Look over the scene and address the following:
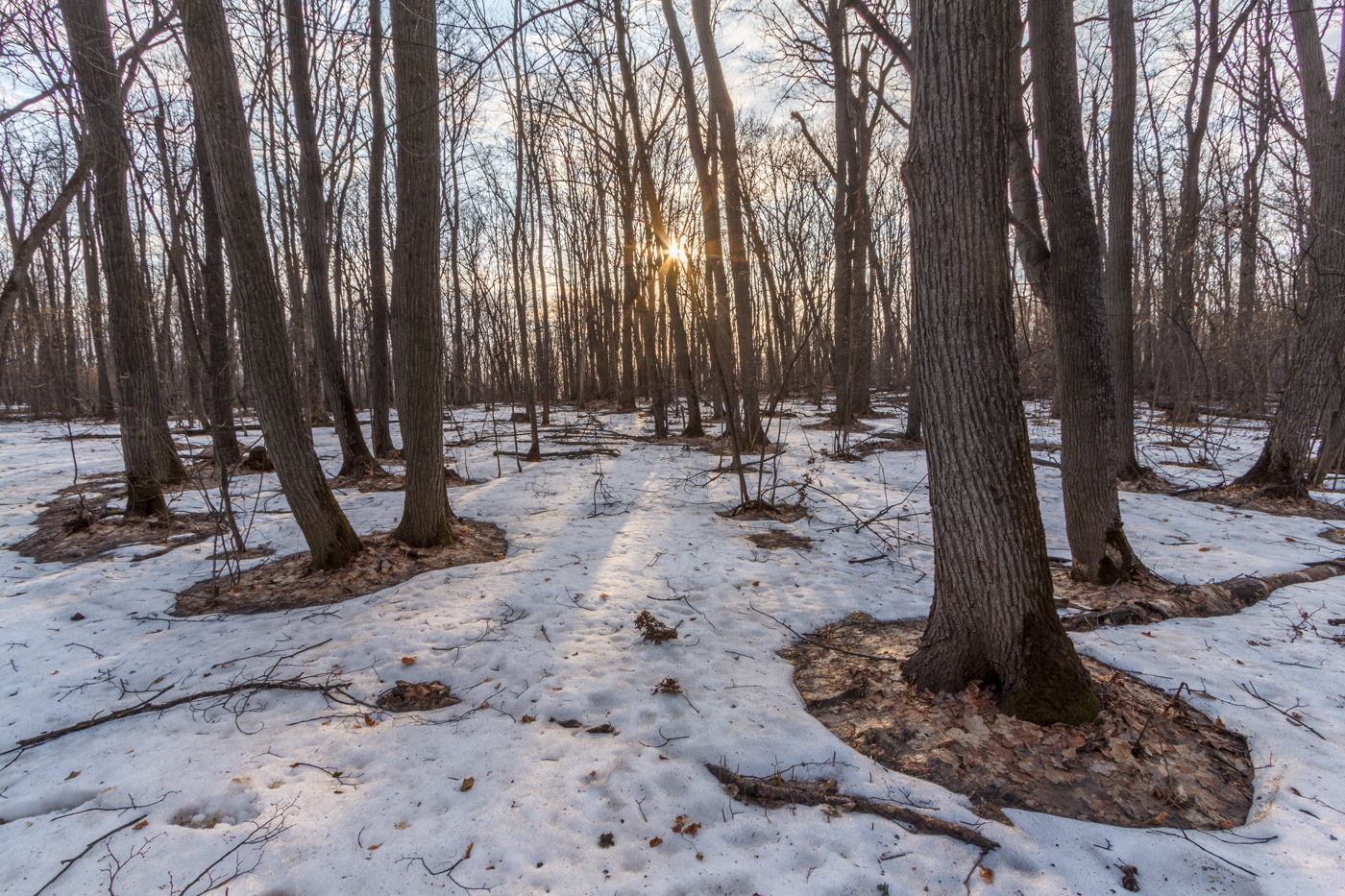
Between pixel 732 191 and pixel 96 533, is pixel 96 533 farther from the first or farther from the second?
pixel 732 191

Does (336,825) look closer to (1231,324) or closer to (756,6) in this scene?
(756,6)

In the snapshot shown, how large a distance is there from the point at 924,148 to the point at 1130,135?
625cm

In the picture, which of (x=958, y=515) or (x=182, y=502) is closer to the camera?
(x=958, y=515)

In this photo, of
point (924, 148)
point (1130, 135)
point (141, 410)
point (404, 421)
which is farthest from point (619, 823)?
point (1130, 135)

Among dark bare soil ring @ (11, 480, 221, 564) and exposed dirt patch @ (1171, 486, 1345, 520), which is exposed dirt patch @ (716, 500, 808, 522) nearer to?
exposed dirt patch @ (1171, 486, 1345, 520)

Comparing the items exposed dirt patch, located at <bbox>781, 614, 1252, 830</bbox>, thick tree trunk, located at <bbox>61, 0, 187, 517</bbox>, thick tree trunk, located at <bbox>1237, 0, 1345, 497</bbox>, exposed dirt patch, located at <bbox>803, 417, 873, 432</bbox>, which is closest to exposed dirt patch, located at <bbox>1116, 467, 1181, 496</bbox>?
thick tree trunk, located at <bbox>1237, 0, 1345, 497</bbox>

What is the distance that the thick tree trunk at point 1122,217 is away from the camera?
20.4 ft

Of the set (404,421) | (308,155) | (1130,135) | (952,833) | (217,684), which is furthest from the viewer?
(308,155)

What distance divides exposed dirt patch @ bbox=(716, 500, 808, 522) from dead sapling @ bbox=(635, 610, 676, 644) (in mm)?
2795

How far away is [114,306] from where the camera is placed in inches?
235

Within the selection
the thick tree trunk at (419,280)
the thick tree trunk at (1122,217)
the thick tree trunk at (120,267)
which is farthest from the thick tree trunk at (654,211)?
the thick tree trunk at (120,267)

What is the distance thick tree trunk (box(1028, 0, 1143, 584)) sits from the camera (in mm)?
3799

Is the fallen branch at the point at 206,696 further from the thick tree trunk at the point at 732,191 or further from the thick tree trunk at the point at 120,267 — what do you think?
the thick tree trunk at the point at 732,191

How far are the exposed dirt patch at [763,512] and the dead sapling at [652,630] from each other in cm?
279
